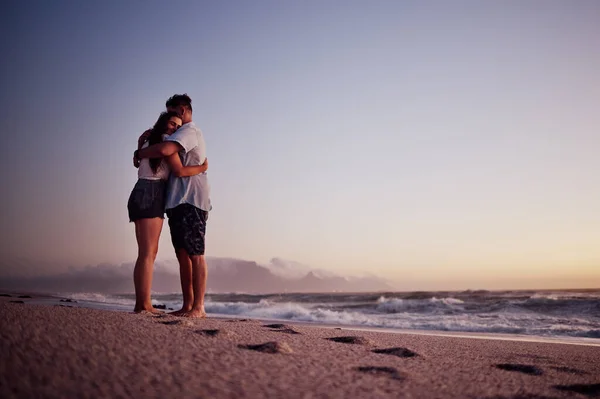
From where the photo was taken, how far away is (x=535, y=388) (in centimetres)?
198

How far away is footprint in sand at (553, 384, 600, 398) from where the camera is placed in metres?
2.06

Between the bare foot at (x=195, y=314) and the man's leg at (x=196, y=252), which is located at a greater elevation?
the man's leg at (x=196, y=252)

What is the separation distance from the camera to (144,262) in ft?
13.5

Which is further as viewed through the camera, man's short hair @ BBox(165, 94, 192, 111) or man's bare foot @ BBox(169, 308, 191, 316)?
man's short hair @ BBox(165, 94, 192, 111)

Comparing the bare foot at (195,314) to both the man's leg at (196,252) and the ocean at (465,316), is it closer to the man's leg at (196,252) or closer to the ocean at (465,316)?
the man's leg at (196,252)

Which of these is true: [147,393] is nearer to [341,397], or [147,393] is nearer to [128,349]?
[128,349]

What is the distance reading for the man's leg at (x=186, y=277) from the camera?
4223 mm

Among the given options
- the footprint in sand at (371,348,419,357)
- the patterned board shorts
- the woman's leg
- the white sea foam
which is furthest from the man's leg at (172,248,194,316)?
the white sea foam

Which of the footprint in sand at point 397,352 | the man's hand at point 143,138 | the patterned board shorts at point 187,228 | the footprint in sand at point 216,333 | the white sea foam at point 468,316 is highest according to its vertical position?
the man's hand at point 143,138

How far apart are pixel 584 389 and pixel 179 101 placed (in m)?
4.30

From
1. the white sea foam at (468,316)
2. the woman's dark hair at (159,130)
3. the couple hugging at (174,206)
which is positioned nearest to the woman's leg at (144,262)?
the couple hugging at (174,206)

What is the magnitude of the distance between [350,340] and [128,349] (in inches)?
80.3

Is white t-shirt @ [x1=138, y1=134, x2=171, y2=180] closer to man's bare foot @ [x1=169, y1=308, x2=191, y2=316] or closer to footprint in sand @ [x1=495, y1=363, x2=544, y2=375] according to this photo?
man's bare foot @ [x1=169, y1=308, x2=191, y2=316]

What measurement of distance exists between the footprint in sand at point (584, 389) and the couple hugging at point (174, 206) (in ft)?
10.2
